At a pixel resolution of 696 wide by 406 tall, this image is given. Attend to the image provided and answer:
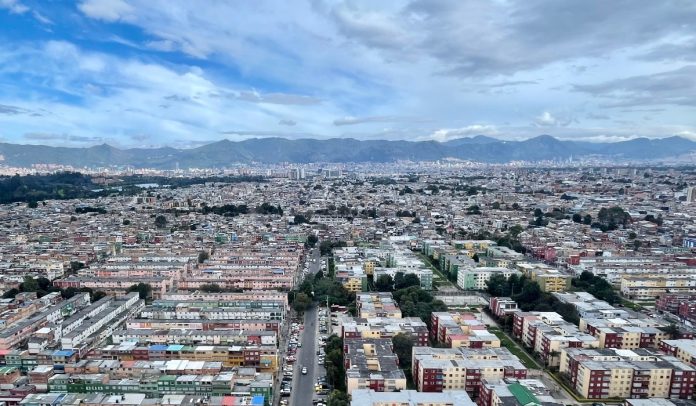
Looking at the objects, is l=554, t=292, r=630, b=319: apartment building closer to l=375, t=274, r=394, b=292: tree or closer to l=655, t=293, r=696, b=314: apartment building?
l=655, t=293, r=696, b=314: apartment building

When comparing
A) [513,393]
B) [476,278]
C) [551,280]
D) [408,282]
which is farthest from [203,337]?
[551,280]

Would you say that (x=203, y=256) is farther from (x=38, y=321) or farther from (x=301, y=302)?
(x=38, y=321)

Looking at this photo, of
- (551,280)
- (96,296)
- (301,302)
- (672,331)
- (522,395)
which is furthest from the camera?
(551,280)

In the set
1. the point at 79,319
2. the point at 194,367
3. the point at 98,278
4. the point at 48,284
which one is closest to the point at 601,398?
the point at 194,367

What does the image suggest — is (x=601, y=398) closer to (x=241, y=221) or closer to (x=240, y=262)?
(x=240, y=262)

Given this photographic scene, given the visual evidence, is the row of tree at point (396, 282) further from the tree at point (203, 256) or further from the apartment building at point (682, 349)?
the tree at point (203, 256)
